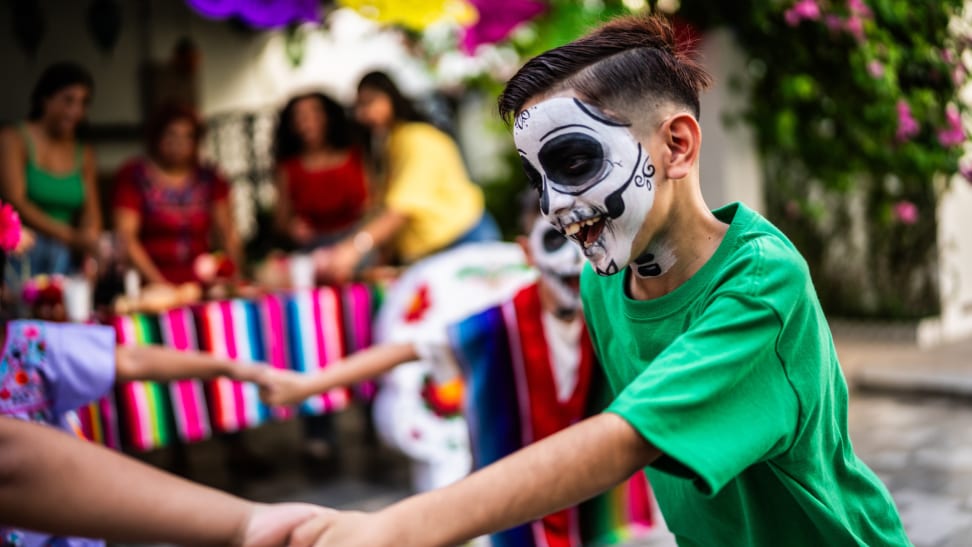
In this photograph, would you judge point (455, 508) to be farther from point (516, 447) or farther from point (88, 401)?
point (516, 447)

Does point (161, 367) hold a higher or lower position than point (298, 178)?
lower

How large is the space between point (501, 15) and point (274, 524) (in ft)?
15.9

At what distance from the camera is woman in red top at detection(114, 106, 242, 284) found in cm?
489

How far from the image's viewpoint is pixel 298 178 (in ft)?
17.5

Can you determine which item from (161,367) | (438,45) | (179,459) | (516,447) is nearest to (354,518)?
(161,367)

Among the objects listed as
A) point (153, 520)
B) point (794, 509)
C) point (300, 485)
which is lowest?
point (300, 485)

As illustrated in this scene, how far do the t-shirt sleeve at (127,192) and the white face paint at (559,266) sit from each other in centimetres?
279

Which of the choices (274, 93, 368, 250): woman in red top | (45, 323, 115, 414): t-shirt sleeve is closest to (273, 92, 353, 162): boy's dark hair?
(274, 93, 368, 250): woman in red top

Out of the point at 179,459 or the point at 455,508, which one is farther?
the point at 179,459

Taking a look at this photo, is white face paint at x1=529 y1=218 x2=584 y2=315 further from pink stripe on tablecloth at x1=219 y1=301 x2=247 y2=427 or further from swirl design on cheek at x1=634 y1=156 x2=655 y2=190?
pink stripe on tablecloth at x1=219 y1=301 x2=247 y2=427

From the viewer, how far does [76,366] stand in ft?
7.82

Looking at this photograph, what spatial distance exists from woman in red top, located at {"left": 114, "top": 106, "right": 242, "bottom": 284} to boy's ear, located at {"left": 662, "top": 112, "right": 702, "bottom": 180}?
390cm

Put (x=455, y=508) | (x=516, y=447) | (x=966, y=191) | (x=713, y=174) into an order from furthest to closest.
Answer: (x=966, y=191) < (x=713, y=174) < (x=516, y=447) < (x=455, y=508)

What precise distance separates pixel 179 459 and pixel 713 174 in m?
3.70
